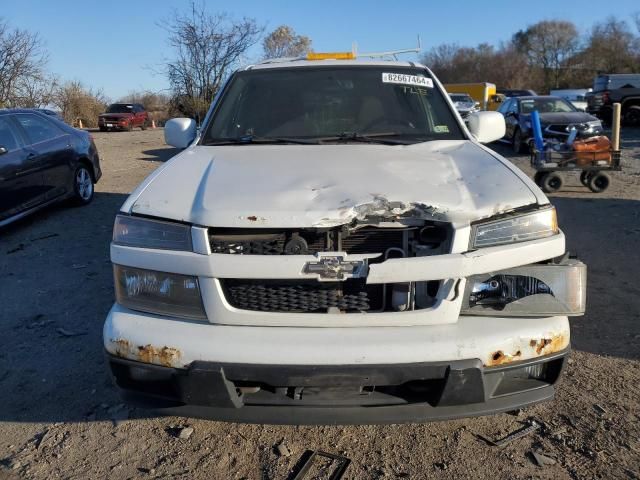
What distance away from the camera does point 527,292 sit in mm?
2238

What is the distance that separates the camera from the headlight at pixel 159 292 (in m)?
2.25

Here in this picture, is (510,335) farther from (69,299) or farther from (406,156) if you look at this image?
(69,299)

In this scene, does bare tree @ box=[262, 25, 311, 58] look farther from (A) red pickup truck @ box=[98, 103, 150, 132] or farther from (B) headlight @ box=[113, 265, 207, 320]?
(B) headlight @ box=[113, 265, 207, 320]

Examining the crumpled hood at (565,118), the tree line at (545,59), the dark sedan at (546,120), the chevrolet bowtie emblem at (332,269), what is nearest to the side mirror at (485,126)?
the chevrolet bowtie emblem at (332,269)

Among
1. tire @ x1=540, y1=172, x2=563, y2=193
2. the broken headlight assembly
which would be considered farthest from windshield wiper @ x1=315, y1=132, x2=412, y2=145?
tire @ x1=540, y1=172, x2=563, y2=193

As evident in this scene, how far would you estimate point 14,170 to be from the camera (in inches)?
262

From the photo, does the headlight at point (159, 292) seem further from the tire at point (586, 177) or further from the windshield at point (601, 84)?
the windshield at point (601, 84)

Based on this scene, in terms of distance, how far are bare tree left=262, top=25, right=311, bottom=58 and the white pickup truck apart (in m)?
22.1

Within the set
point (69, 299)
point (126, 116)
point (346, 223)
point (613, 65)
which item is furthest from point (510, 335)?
point (613, 65)

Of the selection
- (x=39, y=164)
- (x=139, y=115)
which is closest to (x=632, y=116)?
(x=39, y=164)

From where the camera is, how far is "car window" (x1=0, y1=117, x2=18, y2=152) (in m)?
6.78

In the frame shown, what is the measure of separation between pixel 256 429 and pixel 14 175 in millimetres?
5373

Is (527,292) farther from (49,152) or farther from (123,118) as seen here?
(123,118)

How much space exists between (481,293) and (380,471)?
36.8 inches
